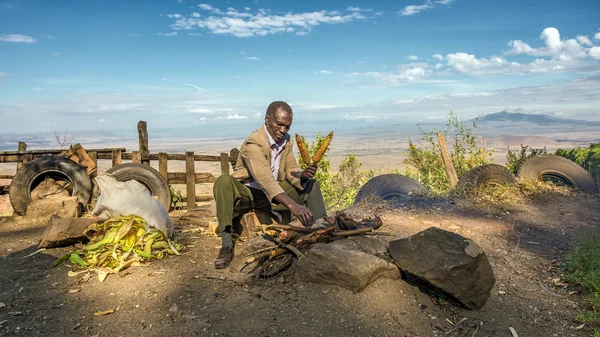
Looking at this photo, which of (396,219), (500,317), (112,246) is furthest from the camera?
(396,219)

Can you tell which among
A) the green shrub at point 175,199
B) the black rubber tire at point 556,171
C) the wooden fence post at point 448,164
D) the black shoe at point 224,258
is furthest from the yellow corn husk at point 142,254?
the wooden fence post at point 448,164

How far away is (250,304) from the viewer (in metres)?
3.69

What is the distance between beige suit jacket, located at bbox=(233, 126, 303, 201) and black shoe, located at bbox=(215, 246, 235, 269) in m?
0.76

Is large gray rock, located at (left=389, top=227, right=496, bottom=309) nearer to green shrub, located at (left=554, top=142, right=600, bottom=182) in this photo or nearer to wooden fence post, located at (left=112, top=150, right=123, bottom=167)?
wooden fence post, located at (left=112, top=150, right=123, bottom=167)

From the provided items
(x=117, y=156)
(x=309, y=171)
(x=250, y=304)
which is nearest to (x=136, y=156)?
(x=117, y=156)

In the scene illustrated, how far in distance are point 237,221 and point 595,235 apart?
15.3ft

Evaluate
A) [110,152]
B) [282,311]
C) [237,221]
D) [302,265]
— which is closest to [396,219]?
[237,221]

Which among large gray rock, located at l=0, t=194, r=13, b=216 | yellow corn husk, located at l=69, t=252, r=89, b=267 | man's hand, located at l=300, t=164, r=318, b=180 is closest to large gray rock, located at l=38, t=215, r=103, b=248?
yellow corn husk, located at l=69, t=252, r=89, b=267

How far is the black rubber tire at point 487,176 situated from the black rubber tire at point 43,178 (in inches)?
286

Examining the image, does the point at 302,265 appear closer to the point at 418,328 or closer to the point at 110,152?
the point at 418,328

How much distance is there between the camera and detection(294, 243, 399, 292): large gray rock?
370 cm

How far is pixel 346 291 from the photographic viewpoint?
12.3 feet

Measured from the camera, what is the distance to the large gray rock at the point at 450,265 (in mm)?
3562

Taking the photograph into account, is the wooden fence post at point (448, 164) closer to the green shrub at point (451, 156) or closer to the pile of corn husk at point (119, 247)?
Answer: the green shrub at point (451, 156)
